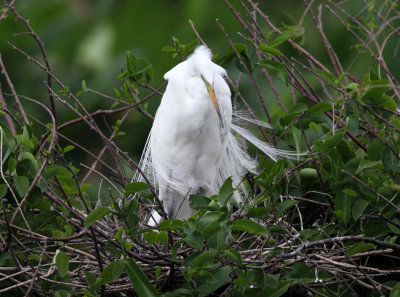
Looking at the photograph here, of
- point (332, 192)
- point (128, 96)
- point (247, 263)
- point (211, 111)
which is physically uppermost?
point (128, 96)

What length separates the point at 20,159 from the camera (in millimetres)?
1998

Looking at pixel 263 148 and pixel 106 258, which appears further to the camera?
pixel 263 148

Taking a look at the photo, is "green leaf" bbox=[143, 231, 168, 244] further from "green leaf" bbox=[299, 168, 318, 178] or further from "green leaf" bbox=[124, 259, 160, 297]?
"green leaf" bbox=[299, 168, 318, 178]

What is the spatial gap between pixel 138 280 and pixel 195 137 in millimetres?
797

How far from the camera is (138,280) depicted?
5.32 feet

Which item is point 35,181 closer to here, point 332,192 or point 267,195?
point 267,195

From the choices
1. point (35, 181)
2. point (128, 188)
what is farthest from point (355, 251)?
point (35, 181)

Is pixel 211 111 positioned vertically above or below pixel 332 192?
above

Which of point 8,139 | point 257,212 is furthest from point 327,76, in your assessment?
point 8,139

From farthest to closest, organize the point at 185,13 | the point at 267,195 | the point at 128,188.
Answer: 1. the point at 185,13
2. the point at 267,195
3. the point at 128,188

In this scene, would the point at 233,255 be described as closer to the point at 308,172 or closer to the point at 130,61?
the point at 308,172

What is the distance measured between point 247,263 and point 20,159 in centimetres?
77

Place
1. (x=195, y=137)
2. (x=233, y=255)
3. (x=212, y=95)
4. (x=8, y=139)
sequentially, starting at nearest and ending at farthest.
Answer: (x=233, y=255)
(x=8, y=139)
(x=212, y=95)
(x=195, y=137)

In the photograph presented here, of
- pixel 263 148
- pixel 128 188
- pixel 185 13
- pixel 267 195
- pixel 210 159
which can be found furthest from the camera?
pixel 185 13
